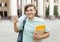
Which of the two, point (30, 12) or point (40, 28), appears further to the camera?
point (30, 12)

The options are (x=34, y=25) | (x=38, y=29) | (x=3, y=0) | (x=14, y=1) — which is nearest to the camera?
(x=38, y=29)

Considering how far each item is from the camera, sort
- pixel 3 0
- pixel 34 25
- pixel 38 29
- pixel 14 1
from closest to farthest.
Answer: pixel 38 29
pixel 34 25
pixel 14 1
pixel 3 0

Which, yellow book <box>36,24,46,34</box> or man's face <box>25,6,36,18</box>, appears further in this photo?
man's face <box>25,6,36,18</box>

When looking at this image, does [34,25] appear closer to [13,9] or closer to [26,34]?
[26,34]

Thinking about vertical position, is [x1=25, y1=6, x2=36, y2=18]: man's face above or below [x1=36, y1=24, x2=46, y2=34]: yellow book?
above

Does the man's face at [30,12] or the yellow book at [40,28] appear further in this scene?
the man's face at [30,12]

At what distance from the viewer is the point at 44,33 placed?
4188 mm

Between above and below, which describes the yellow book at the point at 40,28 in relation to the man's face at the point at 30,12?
below

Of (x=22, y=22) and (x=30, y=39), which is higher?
(x=22, y=22)

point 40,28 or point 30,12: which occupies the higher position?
point 30,12

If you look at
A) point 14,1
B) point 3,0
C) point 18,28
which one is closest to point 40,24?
point 18,28

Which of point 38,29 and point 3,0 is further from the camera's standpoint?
point 3,0

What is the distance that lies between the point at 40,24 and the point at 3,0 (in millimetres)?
62139

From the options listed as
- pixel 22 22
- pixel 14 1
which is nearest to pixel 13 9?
pixel 14 1
